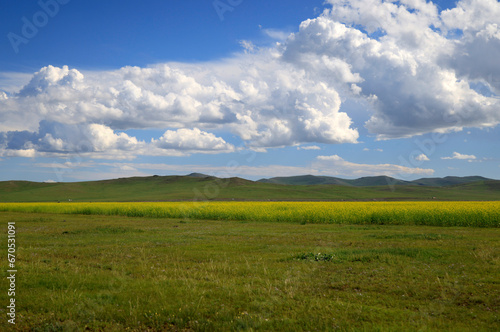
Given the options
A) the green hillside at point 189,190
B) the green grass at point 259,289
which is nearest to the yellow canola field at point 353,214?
the green grass at point 259,289

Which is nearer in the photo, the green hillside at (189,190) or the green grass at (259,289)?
the green grass at (259,289)

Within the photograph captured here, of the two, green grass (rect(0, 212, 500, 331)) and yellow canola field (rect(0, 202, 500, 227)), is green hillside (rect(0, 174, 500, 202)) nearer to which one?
yellow canola field (rect(0, 202, 500, 227))

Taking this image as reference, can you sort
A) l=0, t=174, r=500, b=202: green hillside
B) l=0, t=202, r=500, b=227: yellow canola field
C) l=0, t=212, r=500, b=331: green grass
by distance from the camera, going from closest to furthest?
1. l=0, t=212, r=500, b=331: green grass
2. l=0, t=202, r=500, b=227: yellow canola field
3. l=0, t=174, r=500, b=202: green hillside

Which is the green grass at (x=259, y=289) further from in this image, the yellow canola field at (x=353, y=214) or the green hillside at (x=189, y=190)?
the green hillside at (x=189, y=190)

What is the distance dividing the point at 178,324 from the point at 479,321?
6816mm

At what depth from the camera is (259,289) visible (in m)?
10.0

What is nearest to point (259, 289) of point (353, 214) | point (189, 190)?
point (353, 214)

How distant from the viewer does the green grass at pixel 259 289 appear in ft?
26.6

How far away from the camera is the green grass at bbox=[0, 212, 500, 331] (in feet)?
26.6

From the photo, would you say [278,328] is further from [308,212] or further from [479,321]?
[308,212]

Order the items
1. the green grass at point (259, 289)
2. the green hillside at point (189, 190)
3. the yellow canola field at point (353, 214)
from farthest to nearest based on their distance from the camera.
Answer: the green hillside at point (189, 190) < the yellow canola field at point (353, 214) < the green grass at point (259, 289)

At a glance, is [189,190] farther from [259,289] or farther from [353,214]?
[259,289]

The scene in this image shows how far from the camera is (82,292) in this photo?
33.0 ft

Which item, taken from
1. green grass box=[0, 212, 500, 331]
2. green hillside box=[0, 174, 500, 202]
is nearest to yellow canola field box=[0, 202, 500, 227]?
green grass box=[0, 212, 500, 331]
